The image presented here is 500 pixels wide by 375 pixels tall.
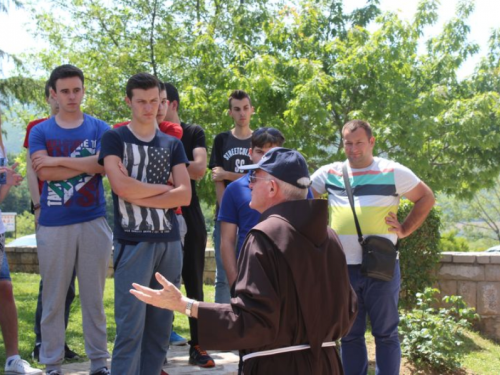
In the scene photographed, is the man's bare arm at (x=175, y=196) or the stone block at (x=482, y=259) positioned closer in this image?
the man's bare arm at (x=175, y=196)

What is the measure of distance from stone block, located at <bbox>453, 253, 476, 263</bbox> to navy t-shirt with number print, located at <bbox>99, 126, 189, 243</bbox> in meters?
5.58

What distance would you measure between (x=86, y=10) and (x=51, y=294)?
59.5 feet

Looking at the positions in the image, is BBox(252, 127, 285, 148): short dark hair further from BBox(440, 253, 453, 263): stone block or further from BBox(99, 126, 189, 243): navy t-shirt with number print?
BBox(440, 253, 453, 263): stone block

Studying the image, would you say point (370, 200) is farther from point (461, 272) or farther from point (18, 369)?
point (461, 272)

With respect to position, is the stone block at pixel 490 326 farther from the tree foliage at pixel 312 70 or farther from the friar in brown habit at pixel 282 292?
the friar in brown habit at pixel 282 292

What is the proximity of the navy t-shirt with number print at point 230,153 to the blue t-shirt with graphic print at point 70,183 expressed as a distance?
1371mm

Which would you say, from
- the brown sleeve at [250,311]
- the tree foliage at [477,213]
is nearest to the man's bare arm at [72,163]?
the brown sleeve at [250,311]

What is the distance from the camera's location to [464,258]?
8953 mm

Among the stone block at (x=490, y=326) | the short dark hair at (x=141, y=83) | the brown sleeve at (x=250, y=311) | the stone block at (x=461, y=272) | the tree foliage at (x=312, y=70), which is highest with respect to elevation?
the tree foliage at (x=312, y=70)

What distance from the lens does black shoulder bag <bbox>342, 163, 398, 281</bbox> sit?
5.11 meters

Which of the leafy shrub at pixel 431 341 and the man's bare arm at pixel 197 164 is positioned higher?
the man's bare arm at pixel 197 164

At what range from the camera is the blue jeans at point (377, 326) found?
5.17 meters

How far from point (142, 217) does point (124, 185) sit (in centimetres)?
25

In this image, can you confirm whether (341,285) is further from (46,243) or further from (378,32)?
(378,32)
